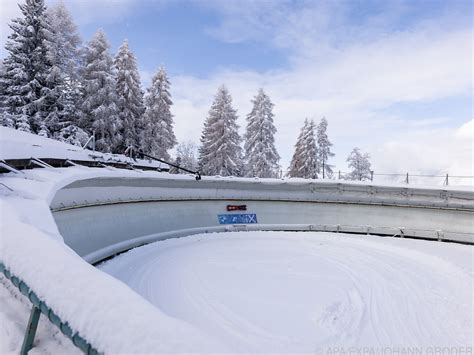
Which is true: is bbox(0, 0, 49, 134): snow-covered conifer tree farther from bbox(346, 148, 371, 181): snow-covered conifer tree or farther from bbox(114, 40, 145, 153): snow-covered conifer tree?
bbox(346, 148, 371, 181): snow-covered conifer tree

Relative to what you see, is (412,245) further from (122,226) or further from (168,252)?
(122,226)

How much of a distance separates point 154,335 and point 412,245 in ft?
52.4

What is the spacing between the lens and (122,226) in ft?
37.3

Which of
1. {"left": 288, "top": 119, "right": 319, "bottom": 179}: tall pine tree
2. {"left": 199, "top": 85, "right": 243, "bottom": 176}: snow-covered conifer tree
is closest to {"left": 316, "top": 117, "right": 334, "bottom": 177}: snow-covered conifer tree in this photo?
{"left": 288, "top": 119, "right": 319, "bottom": 179}: tall pine tree

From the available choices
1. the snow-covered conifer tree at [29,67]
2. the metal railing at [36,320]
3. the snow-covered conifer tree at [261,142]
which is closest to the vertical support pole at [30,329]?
the metal railing at [36,320]

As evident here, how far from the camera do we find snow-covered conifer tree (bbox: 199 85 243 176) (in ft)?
97.9

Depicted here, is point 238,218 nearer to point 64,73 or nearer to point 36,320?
point 36,320

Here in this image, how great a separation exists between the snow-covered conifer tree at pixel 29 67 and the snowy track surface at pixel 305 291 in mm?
18065

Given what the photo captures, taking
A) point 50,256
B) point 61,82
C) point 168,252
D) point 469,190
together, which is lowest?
point 168,252

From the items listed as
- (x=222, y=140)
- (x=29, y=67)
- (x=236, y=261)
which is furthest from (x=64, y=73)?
(x=236, y=261)

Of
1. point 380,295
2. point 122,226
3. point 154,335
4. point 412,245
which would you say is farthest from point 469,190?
point 154,335

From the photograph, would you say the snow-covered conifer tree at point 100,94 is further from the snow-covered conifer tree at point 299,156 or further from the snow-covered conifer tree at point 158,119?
the snow-covered conifer tree at point 299,156

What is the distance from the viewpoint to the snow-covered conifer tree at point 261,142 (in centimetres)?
3177

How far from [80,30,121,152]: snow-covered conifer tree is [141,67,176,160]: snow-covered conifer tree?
3838mm
